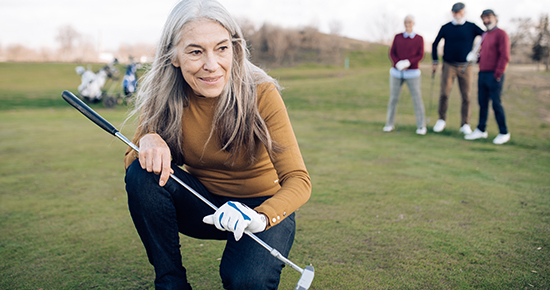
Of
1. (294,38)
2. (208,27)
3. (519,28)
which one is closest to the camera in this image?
(208,27)

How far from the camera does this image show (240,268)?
1757mm

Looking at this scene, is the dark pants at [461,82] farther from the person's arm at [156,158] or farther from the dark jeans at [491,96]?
the person's arm at [156,158]

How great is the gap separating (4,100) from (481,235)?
16787 millimetres

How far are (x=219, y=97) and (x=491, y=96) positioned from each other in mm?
5907

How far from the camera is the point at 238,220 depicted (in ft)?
5.21

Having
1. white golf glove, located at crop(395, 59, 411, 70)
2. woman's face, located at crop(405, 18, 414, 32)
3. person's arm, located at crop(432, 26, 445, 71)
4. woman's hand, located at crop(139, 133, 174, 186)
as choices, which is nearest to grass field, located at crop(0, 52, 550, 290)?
woman's hand, located at crop(139, 133, 174, 186)

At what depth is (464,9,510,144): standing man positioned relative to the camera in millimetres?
6461

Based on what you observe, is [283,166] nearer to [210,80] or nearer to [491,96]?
[210,80]

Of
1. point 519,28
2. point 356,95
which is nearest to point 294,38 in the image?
point 519,28

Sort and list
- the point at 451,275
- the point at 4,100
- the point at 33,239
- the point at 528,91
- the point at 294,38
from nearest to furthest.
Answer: the point at 451,275 < the point at 33,239 < the point at 528,91 < the point at 4,100 < the point at 294,38

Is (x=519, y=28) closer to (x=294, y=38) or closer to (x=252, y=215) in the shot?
(x=294, y=38)

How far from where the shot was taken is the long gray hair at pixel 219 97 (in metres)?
1.93

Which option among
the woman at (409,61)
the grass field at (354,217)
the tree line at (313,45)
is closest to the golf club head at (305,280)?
the grass field at (354,217)

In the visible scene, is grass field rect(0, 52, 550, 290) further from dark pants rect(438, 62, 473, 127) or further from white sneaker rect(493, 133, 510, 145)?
dark pants rect(438, 62, 473, 127)
